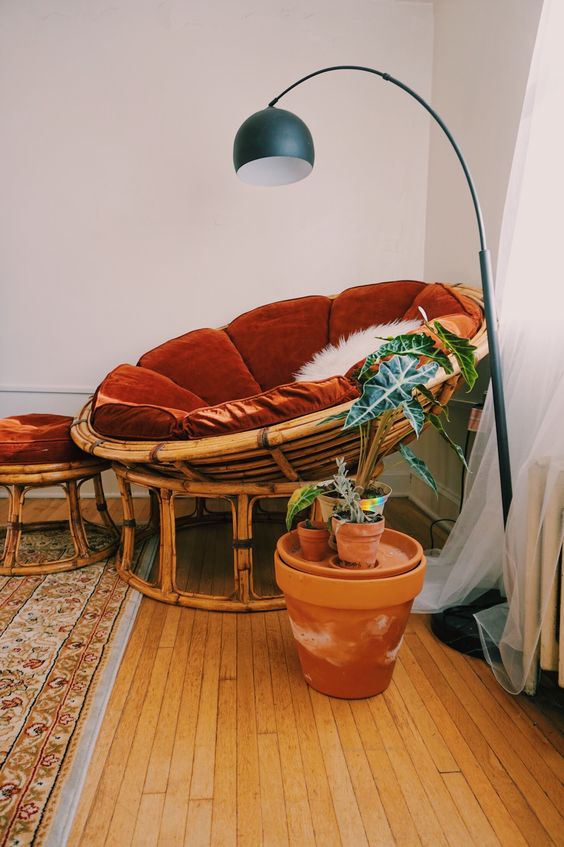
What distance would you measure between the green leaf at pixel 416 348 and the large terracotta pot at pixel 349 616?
1.51 feet

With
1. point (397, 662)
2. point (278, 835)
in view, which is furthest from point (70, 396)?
point (278, 835)

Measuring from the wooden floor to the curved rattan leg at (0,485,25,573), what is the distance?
2.51 ft

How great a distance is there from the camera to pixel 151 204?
297cm

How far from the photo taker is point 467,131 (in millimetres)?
2439

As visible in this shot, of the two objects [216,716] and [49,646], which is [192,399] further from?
[216,716]

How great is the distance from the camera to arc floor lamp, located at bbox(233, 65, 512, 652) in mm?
1515

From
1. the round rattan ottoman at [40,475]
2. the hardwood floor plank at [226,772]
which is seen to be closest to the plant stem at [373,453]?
the hardwood floor plank at [226,772]

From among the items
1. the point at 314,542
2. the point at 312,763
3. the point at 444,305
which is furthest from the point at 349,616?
the point at 444,305

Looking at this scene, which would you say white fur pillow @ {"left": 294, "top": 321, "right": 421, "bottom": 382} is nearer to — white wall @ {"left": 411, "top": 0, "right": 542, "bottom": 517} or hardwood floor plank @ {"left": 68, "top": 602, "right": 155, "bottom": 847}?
white wall @ {"left": 411, "top": 0, "right": 542, "bottom": 517}

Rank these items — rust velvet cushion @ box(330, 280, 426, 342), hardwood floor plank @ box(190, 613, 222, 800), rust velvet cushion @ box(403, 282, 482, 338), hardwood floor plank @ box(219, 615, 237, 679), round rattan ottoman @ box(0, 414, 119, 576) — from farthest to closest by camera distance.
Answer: rust velvet cushion @ box(330, 280, 426, 342)
round rattan ottoman @ box(0, 414, 119, 576)
rust velvet cushion @ box(403, 282, 482, 338)
hardwood floor plank @ box(219, 615, 237, 679)
hardwood floor plank @ box(190, 613, 222, 800)

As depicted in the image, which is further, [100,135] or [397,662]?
[100,135]

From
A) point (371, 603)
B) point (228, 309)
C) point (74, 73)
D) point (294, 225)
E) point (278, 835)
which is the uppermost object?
point (74, 73)

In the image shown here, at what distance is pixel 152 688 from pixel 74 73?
9.34ft


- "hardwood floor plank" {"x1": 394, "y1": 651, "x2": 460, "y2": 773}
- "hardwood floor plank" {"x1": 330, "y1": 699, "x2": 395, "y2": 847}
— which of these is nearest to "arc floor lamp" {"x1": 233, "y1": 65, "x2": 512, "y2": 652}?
"hardwood floor plank" {"x1": 394, "y1": 651, "x2": 460, "y2": 773}
